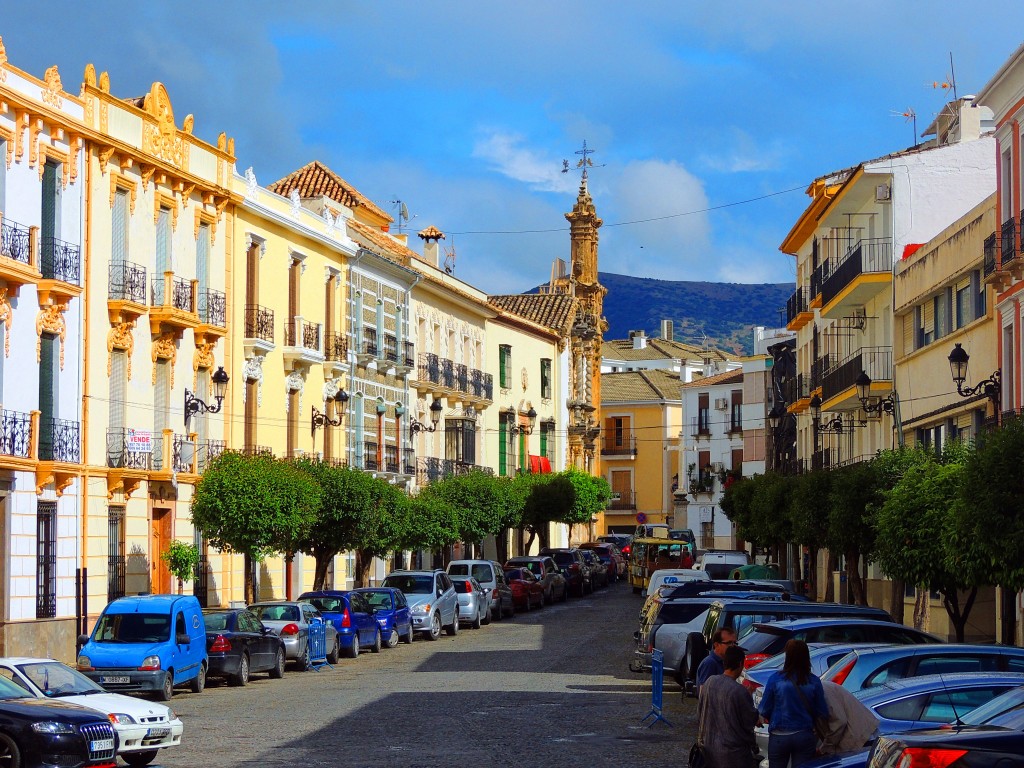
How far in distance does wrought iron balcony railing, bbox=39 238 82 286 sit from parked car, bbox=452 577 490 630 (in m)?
15.2

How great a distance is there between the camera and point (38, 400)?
32469 millimetres

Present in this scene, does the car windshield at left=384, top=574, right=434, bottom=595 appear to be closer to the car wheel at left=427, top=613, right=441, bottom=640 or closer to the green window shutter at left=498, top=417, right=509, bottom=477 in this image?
the car wheel at left=427, top=613, right=441, bottom=640

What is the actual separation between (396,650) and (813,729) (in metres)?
25.5

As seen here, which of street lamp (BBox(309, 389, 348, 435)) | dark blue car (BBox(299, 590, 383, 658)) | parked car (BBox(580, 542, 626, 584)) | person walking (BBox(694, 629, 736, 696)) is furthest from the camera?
parked car (BBox(580, 542, 626, 584))

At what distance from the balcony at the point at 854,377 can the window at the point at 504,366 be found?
82.7 ft

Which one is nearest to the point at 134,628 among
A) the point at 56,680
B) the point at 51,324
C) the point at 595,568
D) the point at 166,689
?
the point at 166,689

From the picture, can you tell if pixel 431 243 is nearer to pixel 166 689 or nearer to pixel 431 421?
pixel 431 421

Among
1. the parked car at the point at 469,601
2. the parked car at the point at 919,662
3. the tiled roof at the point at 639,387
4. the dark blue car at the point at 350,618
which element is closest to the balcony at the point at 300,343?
the parked car at the point at 469,601

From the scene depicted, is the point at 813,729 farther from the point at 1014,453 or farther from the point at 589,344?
the point at 589,344

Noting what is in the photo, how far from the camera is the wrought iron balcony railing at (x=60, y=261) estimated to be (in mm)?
32688

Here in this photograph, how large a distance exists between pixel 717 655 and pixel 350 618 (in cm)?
2150

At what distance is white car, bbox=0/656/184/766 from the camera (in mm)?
17156

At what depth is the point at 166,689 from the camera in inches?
969

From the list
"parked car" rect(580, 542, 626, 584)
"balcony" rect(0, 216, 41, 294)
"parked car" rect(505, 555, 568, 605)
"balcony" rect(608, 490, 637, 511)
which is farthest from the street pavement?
"balcony" rect(608, 490, 637, 511)
